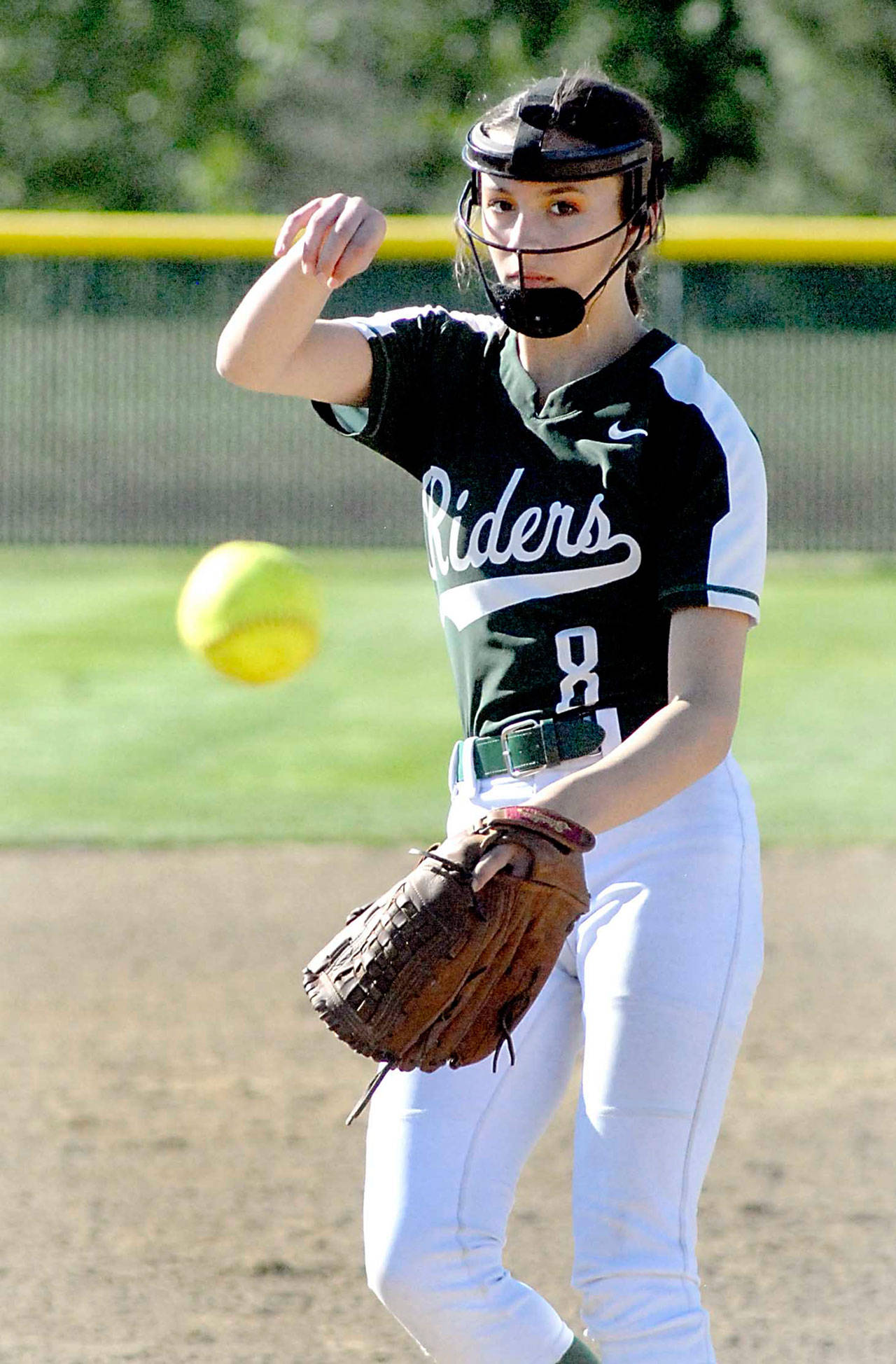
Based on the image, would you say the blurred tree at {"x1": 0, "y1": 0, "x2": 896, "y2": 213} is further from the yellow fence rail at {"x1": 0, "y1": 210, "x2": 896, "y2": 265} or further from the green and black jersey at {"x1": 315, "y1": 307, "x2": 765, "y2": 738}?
the green and black jersey at {"x1": 315, "y1": 307, "x2": 765, "y2": 738}

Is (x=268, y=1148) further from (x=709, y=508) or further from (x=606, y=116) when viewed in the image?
(x=606, y=116)

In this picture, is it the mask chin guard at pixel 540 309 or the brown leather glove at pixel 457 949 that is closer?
the brown leather glove at pixel 457 949

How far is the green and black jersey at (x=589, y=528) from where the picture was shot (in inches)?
70.6

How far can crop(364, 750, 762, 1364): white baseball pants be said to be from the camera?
68.7 inches

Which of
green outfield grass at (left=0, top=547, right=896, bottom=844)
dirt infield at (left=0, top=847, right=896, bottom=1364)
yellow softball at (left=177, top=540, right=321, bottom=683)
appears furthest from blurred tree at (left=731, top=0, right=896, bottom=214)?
yellow softball at (left=177, top=540, right=321, bottom=683)

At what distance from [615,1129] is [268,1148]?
1720mm

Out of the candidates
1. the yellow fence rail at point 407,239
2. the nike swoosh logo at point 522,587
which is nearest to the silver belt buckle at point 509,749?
the nike swoosh logo at point 522,587

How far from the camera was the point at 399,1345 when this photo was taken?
2.62 metres

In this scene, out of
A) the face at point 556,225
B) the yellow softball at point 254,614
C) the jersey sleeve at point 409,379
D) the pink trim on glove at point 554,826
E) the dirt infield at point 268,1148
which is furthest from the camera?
the yellow softball at point 254,614

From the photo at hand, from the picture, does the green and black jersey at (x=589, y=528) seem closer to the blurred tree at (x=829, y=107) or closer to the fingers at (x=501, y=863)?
the fingers at (x=501, y=863)

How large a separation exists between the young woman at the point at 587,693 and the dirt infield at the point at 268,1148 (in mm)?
904

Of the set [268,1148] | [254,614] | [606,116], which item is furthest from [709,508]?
[268,1148]

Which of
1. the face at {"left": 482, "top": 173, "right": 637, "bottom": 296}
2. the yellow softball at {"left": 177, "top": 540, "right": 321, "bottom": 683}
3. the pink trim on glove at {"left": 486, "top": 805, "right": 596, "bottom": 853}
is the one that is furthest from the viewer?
the yellow softball at {"left": 177, "top": 540, "right": 321, "bottom": 683}

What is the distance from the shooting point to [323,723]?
737 centimetres
